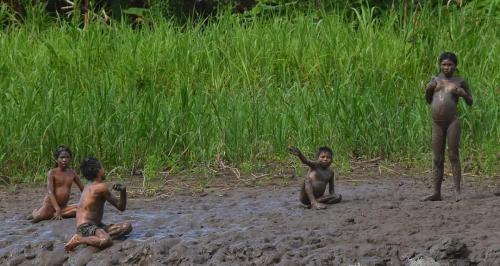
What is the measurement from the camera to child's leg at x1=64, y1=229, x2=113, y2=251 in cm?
582

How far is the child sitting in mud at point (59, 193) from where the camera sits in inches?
260

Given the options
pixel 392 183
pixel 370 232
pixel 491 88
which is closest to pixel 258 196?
pixel 392 183

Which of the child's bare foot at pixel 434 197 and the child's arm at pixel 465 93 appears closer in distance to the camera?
the child's arm at pixel 465 93

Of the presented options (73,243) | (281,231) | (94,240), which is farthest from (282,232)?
(73,243)

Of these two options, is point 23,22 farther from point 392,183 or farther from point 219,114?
point 392,183

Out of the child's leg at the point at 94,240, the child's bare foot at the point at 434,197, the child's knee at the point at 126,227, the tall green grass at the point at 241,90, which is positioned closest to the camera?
the child's leg at the point at 94,240

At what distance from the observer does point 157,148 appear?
8.37 m

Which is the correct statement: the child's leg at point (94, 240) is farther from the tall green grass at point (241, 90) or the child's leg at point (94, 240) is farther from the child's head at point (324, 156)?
the tall green grass at point (241, 90)

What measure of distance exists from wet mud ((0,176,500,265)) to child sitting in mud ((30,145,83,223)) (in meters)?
0.07

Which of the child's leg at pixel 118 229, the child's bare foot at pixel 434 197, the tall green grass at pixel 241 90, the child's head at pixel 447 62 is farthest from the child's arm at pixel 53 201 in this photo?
the child's head at pixel 447 62

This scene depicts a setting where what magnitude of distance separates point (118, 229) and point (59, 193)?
87 centimetres

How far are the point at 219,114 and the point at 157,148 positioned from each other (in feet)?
2.15

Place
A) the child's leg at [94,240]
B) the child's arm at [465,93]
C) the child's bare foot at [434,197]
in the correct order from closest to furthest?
the child's leg at [94,240]
the child's arm at [465,93]
the child's bare foot at [434,197]

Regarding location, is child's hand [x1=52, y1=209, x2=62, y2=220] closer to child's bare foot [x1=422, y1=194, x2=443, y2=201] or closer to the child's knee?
the child's knee
